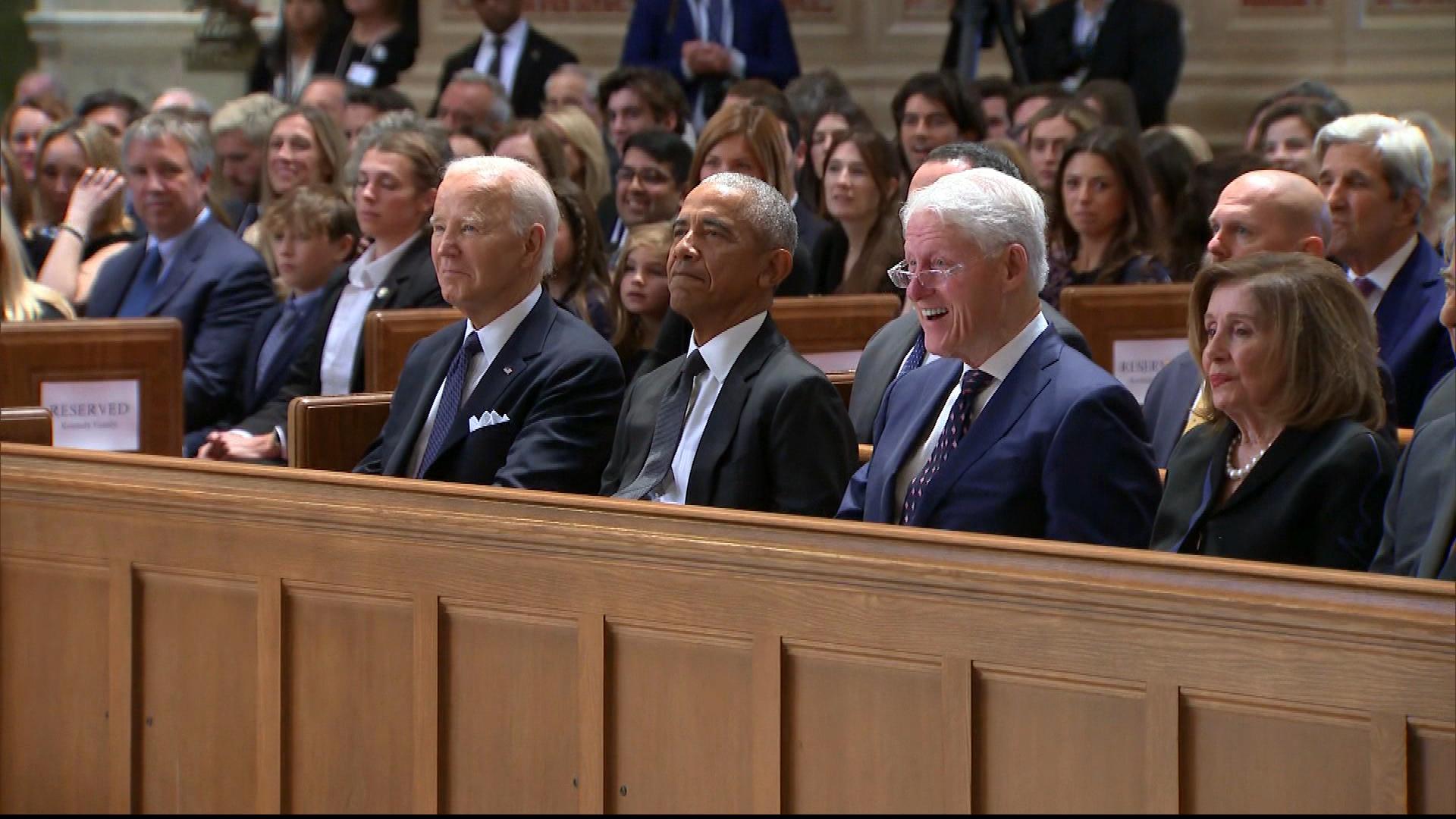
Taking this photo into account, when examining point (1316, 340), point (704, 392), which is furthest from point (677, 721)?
point (1316, 340)

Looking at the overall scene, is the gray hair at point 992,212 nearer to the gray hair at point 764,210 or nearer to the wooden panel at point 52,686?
the gray hair at point 764,210

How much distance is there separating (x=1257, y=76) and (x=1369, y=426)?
681 cm

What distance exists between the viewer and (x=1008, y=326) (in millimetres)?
3248

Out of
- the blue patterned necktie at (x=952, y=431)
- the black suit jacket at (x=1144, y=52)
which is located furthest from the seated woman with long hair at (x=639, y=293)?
the black suit jacket at (x=1144, y=52)

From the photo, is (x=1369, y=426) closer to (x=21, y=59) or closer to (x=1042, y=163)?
(x=1042, y=163)

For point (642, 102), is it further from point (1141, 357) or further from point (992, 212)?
point (992, 212)

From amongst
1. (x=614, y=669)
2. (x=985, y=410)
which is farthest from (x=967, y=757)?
(x=985, y=410)

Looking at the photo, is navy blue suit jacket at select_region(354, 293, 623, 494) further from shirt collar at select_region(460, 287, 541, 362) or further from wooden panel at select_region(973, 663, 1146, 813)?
wooden panel at select_region(973, 663, 1146, 813)

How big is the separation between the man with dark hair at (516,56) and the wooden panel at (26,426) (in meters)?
5.50

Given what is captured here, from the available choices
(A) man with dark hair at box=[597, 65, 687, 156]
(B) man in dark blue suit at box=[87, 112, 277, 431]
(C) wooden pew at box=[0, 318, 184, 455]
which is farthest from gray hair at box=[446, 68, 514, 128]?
(C) wooden pew at box=[0, 318, 184, 455]

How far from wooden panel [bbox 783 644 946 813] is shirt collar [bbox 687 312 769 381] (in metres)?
1.00

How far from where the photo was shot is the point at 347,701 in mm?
3041

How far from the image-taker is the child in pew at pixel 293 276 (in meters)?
5.75

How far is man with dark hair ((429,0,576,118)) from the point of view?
9.32 meters
